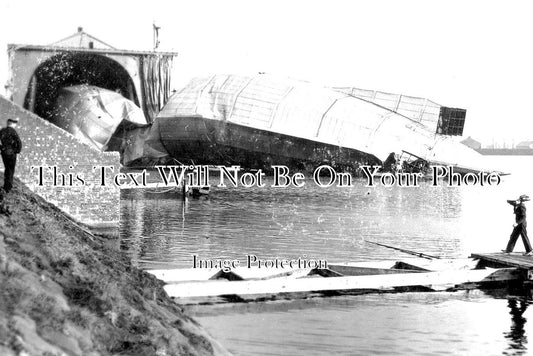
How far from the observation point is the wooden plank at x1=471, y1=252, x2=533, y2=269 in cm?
1814

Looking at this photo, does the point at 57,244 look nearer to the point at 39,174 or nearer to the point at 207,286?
the point at 207,286

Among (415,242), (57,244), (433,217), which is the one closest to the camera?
(57,244)

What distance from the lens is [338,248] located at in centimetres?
2686

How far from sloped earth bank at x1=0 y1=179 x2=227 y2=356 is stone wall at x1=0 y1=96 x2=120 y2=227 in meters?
12.8

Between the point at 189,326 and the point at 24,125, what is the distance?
15.2 metres

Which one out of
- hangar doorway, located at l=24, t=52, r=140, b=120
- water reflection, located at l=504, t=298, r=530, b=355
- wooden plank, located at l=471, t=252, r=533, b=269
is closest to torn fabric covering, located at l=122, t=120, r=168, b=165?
hangar doorway, located at l=24, t=52, r=140, b=120

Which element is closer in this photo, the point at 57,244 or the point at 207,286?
the point at 57,244

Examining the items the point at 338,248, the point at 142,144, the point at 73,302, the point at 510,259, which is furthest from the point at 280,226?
the point at 142,144

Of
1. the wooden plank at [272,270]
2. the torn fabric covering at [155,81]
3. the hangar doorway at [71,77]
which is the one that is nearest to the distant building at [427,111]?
the torn fabric covering at [155,81]

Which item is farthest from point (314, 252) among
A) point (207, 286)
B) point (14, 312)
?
point (14, 312)

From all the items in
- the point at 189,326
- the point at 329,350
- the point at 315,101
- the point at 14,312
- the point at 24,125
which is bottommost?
the point at 329,350

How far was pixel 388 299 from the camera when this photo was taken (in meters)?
16.5

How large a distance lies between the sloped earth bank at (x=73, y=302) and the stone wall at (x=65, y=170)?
1278 cm

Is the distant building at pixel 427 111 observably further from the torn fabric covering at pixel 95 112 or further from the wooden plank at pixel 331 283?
the wooden plank at pixel 331 283
